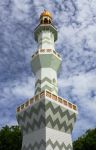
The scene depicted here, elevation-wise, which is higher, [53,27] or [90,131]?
[53,27]

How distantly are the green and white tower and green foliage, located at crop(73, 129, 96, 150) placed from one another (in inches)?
484

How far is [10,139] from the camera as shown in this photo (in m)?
41.1

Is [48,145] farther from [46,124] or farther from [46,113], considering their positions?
[46,113]

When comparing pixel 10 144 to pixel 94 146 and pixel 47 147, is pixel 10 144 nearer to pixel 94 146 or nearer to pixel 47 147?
pixel 94 146

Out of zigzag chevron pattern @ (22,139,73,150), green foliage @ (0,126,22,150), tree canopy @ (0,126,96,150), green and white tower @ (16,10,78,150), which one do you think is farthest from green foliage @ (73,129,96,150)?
zigzag chevron pattern @ (22,139,73,150)

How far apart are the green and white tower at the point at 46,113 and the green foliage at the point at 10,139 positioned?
47.1 ft

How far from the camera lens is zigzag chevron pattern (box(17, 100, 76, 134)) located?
25062 mm

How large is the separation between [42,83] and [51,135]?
5.87 metres

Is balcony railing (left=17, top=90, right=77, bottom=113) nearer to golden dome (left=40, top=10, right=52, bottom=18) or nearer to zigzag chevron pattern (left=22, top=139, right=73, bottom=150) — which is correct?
zigzag chevron pattern (left=22, top=139, right=73, bottom=150)

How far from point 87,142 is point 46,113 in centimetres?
1577

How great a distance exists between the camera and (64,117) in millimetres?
26406

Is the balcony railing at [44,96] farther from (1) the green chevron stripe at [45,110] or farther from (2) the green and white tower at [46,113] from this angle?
(1) the green chevron stripe at [45,110]

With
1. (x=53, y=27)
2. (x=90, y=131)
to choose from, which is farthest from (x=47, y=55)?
(x=90, y=131)

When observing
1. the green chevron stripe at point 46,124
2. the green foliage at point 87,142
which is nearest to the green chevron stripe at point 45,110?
the green chevron stripe at point 46,124
